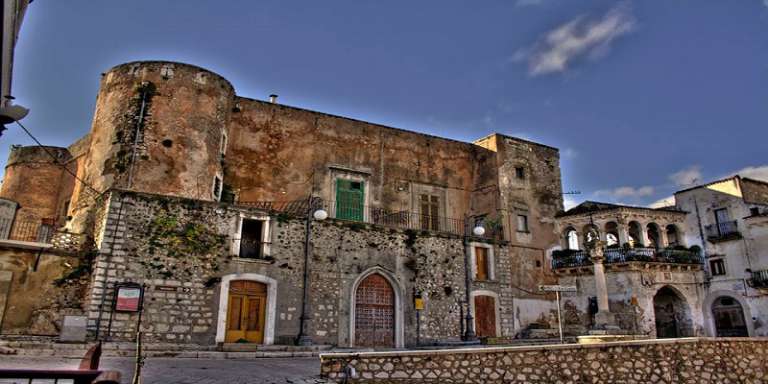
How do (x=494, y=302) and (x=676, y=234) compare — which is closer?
(x=494, y=302)

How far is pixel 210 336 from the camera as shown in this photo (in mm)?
14594

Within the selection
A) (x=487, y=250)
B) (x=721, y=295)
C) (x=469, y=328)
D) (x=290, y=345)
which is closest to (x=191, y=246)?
(x=290, y=345)

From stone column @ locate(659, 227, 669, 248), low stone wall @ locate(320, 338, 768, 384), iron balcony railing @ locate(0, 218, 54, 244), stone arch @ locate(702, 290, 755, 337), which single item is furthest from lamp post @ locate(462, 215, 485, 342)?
iron balcony railing @ locate(0, 218, 54, 244)

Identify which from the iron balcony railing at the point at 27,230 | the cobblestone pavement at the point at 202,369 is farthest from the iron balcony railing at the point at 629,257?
the iron balcony railing at the point at 27,230

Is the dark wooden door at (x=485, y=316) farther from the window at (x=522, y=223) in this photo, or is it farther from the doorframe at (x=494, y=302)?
the window at (x=522, y=223)

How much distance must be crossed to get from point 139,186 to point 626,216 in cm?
2042

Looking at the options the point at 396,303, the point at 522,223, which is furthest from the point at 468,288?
the point at 522,223

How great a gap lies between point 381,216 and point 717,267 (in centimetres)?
1743

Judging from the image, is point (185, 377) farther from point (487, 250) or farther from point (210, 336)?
point (487, 250)

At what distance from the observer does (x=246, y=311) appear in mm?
15531

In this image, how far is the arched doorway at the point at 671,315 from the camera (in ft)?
77.8

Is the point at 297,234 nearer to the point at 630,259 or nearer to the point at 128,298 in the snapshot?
the point at 128,298

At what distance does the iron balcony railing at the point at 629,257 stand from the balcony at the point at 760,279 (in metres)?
2.41

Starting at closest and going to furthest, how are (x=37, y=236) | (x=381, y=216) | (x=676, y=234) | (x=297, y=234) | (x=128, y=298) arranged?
(x=128, y=298) < (x=297, y=234) < (x=37, y=236) < (x=381, y=216) < (x=676, y=234)
